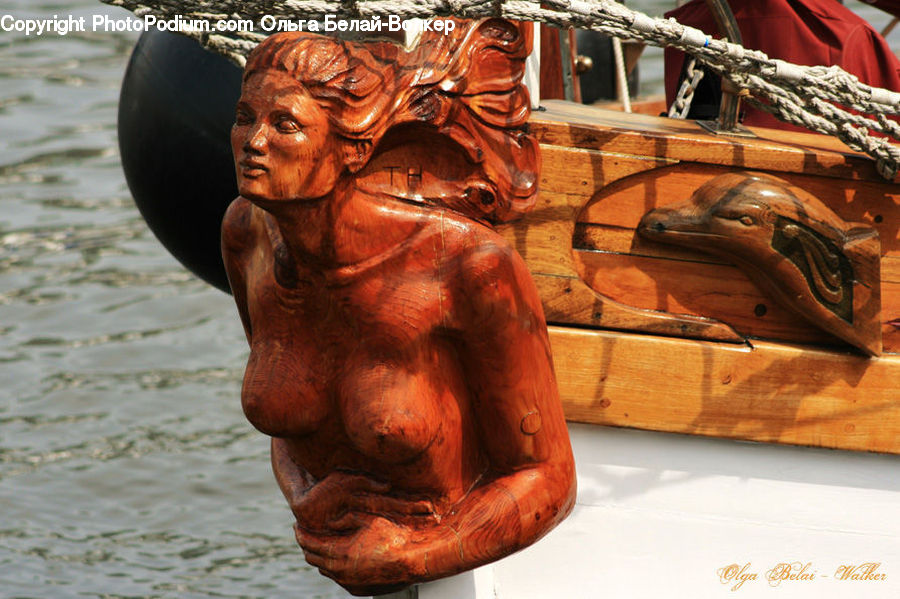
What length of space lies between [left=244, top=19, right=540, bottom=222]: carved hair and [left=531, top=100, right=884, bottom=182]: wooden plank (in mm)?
151

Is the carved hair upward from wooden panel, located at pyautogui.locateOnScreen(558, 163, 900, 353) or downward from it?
upward

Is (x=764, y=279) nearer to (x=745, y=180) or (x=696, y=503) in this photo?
(x=745, y=180)

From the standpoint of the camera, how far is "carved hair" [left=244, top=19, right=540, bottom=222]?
1.34m

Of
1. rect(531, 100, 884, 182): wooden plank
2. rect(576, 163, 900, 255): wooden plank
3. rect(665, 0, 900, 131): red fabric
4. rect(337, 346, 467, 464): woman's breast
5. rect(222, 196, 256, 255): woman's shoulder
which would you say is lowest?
rect(337, 346, 467, 464): woman's breast

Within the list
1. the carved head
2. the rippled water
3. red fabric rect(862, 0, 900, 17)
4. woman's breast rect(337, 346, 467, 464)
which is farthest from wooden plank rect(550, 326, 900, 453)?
the rippled water

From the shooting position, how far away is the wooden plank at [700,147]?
1635 millimetres

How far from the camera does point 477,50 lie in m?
1.44

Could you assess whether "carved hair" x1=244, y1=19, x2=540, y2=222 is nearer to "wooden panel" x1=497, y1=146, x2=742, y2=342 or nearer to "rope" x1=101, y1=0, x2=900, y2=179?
"rope" x1=101, y1=0, x2=900, y2=179

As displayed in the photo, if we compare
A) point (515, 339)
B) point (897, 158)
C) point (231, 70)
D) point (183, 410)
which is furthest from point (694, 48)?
point (183, 410)

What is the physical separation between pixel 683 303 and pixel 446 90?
1.52ft

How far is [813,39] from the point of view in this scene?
2.07 m

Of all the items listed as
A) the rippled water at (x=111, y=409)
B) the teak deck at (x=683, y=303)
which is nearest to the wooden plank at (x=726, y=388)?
the teak deck at (x=683, y=303)

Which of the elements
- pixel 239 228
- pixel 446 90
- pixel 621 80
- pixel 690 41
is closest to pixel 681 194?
pixel 690 41

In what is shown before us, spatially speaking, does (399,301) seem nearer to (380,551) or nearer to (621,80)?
(380,551)
